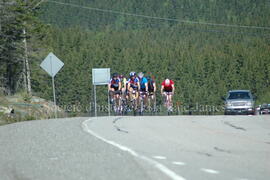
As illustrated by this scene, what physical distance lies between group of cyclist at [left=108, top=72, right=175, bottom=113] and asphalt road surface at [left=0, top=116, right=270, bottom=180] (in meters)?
11.3

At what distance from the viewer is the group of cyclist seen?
88.9 ft

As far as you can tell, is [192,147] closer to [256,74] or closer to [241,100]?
[241,100]

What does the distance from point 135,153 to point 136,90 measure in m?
17.7

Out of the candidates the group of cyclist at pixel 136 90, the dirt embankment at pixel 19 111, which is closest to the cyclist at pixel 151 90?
the group of cyclist at pixel 136 90

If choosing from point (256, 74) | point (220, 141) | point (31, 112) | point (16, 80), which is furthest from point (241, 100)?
point (256, 74)

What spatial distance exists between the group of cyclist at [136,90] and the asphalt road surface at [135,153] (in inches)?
444

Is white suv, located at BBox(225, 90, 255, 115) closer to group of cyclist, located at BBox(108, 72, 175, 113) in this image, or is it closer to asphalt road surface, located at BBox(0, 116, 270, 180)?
group of cyclist, located at BBox(108, 72, 175, 113)

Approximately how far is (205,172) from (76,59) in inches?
5760

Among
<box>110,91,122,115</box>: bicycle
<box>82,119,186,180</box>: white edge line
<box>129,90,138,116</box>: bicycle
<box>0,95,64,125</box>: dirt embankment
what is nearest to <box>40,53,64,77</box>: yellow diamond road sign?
<box>0,95,64,125</box>: dirt embankment

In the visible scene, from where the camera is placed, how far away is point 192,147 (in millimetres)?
10914

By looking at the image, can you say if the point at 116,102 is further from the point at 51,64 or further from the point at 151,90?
the point at 51,64

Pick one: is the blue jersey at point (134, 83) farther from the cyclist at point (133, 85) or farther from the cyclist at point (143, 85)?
the cyclist at point (143, 85)

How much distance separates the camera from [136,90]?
27.4m

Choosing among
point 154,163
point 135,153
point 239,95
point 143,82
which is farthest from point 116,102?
point 154,163
